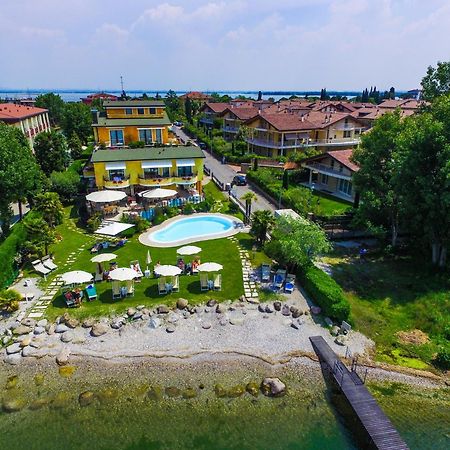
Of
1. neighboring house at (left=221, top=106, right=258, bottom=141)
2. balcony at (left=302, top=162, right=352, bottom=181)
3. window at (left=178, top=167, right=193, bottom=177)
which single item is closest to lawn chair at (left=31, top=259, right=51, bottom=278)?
window at (left=178, top=167, right=193, bottom=177)

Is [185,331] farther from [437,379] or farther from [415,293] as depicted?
[415,293]

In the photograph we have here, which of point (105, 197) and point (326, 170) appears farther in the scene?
point (326, 170)

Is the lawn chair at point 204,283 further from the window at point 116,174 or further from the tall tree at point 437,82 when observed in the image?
the tall tree at point 437,82

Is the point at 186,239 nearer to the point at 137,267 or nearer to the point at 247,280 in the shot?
the point at 137,267

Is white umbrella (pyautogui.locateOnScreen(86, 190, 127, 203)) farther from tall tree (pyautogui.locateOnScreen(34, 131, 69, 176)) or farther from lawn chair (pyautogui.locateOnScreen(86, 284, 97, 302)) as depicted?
tall tree (pyautogui.locateOnScreen(34, 131, 69, 176))

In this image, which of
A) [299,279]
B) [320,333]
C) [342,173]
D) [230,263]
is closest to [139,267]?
[230,263]

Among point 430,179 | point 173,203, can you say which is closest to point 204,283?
point 173,203
